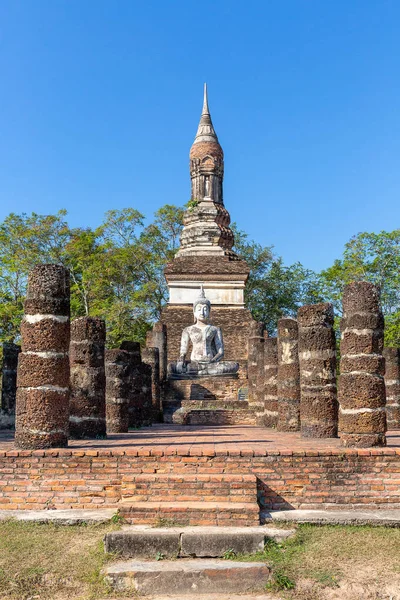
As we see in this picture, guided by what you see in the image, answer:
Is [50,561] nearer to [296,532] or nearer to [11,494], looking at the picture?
[11,494]

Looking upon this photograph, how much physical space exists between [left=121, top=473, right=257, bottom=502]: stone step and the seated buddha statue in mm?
14070

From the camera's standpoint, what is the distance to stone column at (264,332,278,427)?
47.6 ft

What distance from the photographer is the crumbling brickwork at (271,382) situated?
14500 mm

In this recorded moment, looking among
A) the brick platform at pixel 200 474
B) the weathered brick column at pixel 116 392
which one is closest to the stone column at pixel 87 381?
the weathered brick column at pixel 116 392

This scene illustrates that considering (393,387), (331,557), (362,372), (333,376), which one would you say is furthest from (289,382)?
(331,557)

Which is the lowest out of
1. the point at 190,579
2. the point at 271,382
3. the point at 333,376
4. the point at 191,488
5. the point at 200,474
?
the point at 190,579

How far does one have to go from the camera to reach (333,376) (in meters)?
10.9

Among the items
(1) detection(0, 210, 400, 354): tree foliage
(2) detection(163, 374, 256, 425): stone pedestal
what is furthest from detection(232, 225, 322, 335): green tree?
(2) detection(163, 374, 256, 425): stone pedestal

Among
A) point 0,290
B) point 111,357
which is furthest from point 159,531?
point 0,290

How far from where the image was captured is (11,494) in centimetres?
757

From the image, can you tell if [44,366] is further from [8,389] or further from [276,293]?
[276,293]

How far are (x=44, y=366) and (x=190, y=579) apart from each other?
12.8ft

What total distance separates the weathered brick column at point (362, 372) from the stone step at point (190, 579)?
3.35 meters

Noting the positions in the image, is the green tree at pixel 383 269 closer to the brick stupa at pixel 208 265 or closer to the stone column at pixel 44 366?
Answer: the brick stupa at pixel 208 265
